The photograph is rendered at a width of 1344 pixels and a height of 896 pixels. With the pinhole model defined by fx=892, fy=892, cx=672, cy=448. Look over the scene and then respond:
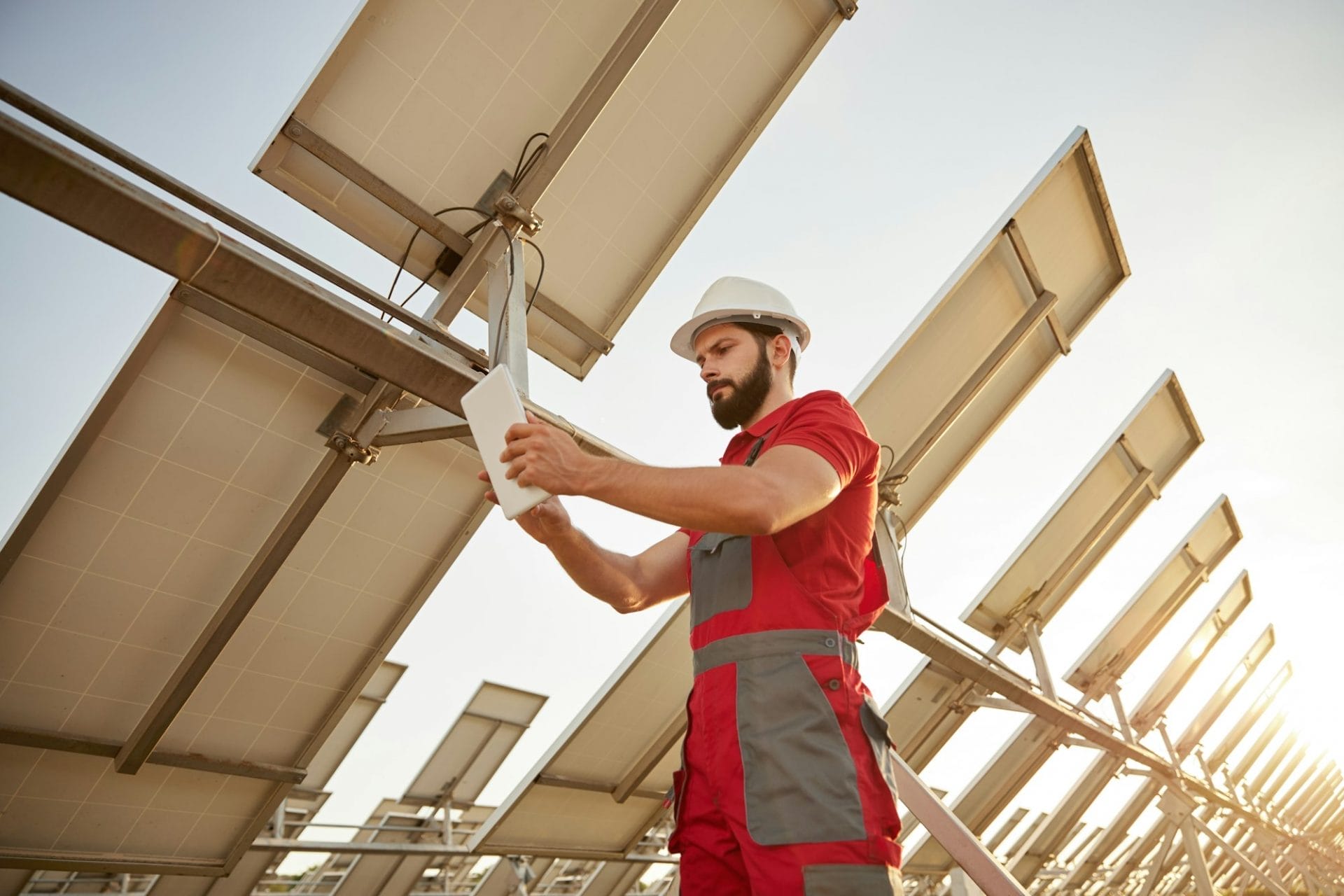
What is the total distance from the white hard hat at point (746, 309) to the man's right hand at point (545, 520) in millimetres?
617

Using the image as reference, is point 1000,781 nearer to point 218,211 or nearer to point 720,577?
point 720,577

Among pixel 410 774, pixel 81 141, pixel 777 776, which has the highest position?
pixel 410 774

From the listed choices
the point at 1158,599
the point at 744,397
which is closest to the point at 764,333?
the point at 744,397

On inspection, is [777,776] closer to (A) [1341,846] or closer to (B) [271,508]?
(B) [271,508]

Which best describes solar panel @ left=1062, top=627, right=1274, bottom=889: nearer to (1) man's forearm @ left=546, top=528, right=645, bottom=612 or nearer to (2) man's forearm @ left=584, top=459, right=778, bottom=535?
(1) man's forearm @ left=546, top=528, right=645, bottom=612

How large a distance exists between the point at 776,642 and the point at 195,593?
4.12 m

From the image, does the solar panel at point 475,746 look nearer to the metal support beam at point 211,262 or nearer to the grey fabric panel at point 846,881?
the metal support beam at point 211,262

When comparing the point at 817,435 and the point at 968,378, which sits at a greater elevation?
the point at 968,378

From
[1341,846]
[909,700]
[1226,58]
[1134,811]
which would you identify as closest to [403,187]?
[1226,58]

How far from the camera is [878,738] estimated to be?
5.26ft

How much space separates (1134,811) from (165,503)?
16.3 m

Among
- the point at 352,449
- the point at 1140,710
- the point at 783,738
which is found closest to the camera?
the point at 783,738

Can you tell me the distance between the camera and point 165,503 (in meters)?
4.41

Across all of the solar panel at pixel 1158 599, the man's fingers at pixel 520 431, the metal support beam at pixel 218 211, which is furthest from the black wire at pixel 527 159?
the solar panel at pixel 1158 599
